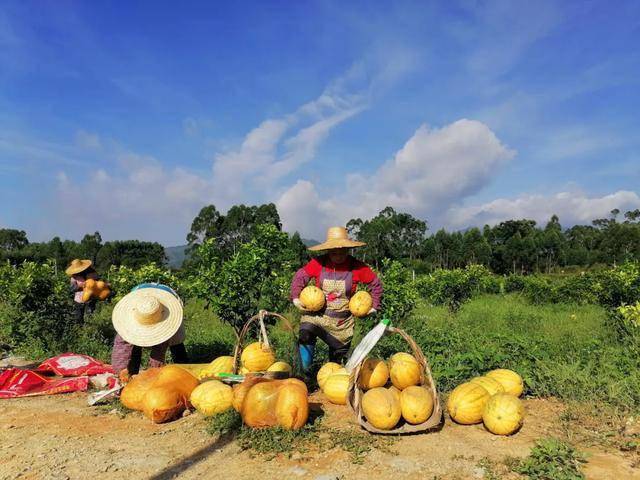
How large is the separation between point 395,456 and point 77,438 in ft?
8.93

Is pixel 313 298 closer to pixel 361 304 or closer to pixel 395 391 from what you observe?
pixel 361 304

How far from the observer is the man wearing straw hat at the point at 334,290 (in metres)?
5.07

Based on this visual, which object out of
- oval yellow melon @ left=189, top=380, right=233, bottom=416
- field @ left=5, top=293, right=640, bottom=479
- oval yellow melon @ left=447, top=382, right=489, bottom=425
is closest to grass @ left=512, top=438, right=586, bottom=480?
field @ left=5, top=293, right=640, bottom=479

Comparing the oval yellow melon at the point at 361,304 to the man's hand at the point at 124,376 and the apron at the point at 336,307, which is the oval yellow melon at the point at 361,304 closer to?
the apron at the point at 336,307

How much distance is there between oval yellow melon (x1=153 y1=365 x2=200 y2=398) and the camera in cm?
420

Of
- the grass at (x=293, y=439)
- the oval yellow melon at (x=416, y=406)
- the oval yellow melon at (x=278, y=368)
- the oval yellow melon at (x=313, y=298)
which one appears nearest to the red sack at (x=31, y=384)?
the grass at (x=293, y=439)

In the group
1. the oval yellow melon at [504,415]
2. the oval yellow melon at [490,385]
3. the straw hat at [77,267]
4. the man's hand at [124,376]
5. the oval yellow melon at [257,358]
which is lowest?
the oval yellow melon at [504,415]

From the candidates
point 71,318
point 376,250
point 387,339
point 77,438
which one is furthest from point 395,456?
point 376,250

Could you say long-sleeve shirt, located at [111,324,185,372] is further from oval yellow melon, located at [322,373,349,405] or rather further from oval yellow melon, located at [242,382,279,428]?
oval yellow melon, located at [322,373,349,405]

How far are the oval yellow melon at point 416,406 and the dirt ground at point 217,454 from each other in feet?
0.52

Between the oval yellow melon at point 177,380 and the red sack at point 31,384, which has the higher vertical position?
the oval yellow melon at point 177,380

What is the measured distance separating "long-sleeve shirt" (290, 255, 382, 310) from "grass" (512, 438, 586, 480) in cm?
232

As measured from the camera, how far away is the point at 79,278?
7684 mm

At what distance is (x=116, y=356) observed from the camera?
5062 millimetres
